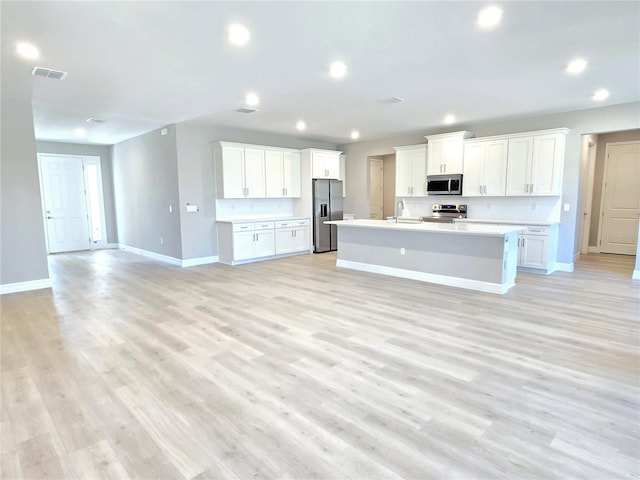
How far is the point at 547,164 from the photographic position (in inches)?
235

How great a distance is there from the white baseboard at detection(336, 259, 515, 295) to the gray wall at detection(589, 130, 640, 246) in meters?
4.50

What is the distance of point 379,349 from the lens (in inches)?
121

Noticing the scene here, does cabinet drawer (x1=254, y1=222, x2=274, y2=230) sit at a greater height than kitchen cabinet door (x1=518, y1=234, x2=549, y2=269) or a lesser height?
greater

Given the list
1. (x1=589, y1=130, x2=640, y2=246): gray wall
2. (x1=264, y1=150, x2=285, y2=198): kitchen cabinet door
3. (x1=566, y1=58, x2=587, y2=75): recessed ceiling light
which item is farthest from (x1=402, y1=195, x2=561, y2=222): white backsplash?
(x1=264, y1=150, x2=285, y2=198): kitchen cabinet door

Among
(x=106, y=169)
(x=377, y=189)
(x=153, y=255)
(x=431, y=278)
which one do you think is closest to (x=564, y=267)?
(x=431, y=278)

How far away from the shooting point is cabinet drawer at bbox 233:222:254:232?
22.5ft

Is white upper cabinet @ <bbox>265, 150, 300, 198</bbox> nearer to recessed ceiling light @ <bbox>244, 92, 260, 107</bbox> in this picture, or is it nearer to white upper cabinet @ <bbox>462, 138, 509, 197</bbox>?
recessed ceiling light @ <bbox>244, 92, 260, 107</bbox>

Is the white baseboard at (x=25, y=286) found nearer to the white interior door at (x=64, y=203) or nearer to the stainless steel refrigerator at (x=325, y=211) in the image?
the white interior door at (x=64, y=203)

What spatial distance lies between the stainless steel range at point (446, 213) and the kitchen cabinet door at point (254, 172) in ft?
11.2

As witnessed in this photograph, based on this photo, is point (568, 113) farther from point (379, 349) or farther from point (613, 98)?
point (379, 349)

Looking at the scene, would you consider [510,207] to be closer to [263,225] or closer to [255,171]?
[263,225]

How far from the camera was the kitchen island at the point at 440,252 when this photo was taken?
15.7 ft

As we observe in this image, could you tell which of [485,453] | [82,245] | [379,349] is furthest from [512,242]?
[82,245]

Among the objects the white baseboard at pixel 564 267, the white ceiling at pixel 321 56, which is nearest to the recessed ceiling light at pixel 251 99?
the white ceiling at pixel 321 56
